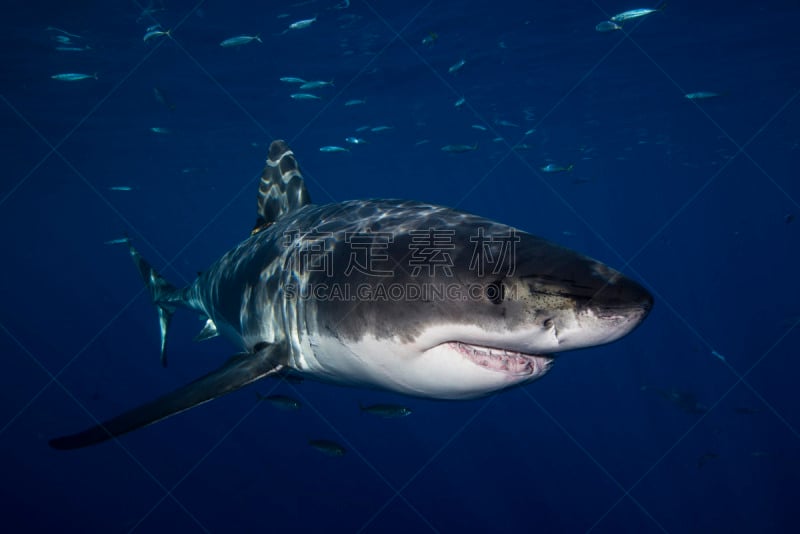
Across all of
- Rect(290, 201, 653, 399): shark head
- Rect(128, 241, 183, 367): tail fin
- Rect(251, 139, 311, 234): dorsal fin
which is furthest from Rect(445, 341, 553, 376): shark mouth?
Rect(128, 241, 183, 367): tail fin

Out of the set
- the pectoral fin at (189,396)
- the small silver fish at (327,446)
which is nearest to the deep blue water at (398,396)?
the small silver fish at (327,446)

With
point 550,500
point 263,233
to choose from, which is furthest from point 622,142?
point 263,233

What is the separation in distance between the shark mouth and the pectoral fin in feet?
5.84

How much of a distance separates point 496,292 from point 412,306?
53 centimetres

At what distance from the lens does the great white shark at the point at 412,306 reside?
216cm

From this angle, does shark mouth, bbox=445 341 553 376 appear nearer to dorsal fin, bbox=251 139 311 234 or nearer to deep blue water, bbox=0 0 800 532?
dorsal fin, bbox=251 139 311 234

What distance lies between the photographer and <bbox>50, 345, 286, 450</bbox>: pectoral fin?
9.60 feet

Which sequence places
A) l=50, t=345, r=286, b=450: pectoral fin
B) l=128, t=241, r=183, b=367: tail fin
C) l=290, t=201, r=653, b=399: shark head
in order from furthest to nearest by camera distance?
l=128, t=241, r=183, b=367: tail fin
l=50, t=345, r=286, b=450: pectoral fin
l=290, t=201, r=653, b=399: shark head

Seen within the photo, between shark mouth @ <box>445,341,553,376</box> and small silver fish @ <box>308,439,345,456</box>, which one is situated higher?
shark mouth @ <box>445,341,553,376</box>

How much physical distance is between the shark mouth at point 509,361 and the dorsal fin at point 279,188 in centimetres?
369

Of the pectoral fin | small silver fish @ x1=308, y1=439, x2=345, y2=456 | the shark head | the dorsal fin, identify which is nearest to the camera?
the shark head

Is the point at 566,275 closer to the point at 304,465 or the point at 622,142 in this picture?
the point at 304,465

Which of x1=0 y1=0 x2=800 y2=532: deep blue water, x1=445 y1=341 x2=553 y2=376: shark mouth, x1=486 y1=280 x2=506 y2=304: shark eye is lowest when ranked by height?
x1=0 y1=0 x2=800 y2=532: deep blue water

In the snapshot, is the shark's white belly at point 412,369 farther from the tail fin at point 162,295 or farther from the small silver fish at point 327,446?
the tail fin at point 162,295
